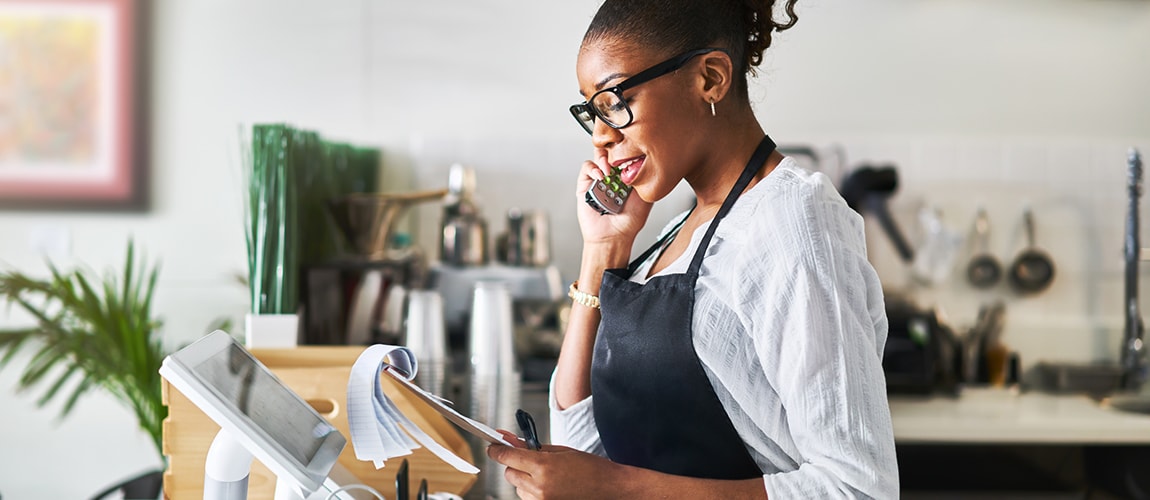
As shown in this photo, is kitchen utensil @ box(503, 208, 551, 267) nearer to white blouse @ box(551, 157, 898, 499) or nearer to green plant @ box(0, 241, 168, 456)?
green plant @ box(0, 241, 168, 456)

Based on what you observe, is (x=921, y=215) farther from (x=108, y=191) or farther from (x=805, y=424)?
(x=108, y=191)

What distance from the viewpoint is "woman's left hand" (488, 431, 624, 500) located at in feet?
3.48

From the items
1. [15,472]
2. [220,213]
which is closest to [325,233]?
[220,213]

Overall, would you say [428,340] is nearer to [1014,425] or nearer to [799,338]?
[799,338]

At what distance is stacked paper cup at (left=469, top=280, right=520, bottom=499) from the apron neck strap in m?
0.87

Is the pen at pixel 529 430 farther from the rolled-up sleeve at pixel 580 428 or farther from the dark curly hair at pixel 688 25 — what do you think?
the dark curly hair at pixel 688 25

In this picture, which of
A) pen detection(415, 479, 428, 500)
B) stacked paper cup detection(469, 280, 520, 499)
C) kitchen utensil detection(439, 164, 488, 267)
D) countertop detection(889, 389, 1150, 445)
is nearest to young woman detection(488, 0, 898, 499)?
pen detection(415, 479, 428, 500)

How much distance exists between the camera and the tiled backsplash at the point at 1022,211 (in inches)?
125

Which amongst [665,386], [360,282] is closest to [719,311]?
[665,386]

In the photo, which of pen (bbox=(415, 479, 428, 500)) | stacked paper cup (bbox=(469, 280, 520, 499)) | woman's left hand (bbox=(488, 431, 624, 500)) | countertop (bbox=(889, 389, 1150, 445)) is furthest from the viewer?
countertop (bbox=(889, 389, 1150, 445))

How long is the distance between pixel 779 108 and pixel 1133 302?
1245 mm

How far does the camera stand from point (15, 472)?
334 cm

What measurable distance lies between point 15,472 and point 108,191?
40.7 inches

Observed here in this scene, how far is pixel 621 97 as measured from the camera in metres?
1.13
